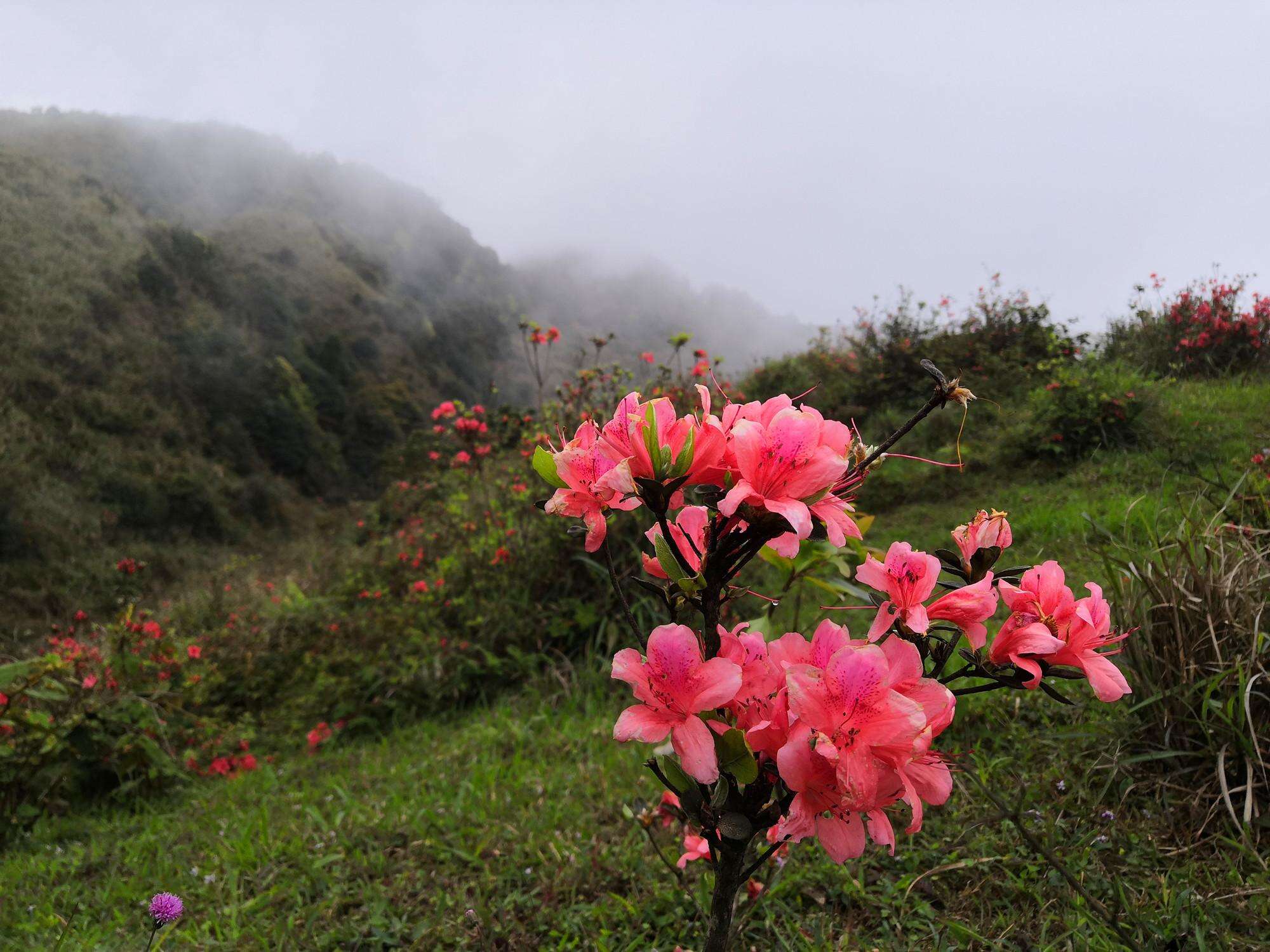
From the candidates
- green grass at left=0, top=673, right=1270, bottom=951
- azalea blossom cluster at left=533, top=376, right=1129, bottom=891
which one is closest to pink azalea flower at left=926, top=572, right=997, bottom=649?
azalea blossom cluster at left=533, top=376, right=1129, bottom=891

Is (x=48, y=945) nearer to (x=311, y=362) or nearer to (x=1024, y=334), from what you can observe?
(x=1024, y=334)

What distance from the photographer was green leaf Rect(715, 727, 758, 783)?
604 mm

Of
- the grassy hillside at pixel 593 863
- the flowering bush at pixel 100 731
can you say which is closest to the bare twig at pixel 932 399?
the grassy hillside at pixel 593 863

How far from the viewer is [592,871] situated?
1.62m

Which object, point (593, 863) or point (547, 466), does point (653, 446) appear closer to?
Answer: point (547, 466)

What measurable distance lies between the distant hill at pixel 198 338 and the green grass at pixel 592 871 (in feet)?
19.0

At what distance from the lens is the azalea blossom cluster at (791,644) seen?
0.58 meters

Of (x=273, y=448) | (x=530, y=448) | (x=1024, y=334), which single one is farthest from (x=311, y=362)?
(x=1024, y=334)

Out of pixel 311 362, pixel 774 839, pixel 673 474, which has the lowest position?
pixel 311 362

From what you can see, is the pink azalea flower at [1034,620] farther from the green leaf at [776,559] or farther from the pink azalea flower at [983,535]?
the green leaf at [776,559]

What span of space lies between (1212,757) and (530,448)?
4.06 meters

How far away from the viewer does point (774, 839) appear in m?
0.66

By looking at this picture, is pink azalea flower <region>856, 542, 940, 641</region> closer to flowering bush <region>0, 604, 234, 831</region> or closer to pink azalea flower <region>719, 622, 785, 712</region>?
pink azalea flower <region>719, 622, 785, 712</region>

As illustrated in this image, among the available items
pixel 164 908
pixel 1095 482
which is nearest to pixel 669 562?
pixel 164 908
